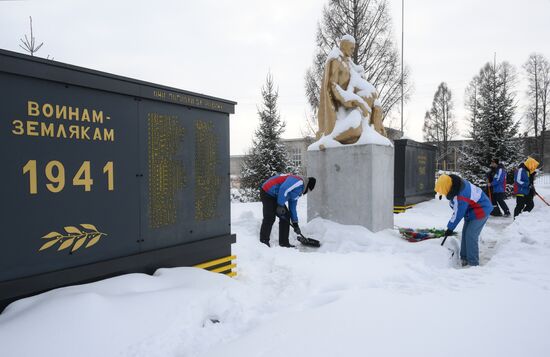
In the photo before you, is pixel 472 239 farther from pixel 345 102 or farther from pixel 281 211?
pixel 345 102

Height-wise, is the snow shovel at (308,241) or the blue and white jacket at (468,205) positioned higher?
the blue and white jacket at (468,205)

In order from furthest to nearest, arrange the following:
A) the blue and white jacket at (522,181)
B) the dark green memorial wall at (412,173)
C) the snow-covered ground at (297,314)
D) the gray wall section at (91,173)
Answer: the dark green memorial wall at (412,173) < the blue and white jacket at (522,181) < the gray wall section at (91,173) < the snow-covered ground at (297,314)

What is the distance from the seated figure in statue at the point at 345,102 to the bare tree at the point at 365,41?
Result: 10.2 m

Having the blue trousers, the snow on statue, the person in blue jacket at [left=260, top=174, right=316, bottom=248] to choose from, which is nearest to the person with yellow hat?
the snow on statue

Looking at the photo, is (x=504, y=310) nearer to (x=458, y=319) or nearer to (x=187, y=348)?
(x=458, y=319)

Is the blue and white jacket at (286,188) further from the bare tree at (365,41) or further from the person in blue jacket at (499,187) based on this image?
the bare tree at (365,41)

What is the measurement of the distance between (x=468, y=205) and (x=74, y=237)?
5.10 metres

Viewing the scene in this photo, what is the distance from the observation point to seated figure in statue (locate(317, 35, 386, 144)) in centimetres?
710

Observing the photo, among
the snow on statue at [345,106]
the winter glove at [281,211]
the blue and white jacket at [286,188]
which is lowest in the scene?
the winter glove at [281,211]

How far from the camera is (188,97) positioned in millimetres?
3662

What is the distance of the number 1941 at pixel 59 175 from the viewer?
2.47 m

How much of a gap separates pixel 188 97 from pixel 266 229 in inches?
127

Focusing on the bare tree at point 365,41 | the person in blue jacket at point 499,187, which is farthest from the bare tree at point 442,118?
the person in blue jacket at point 499,187

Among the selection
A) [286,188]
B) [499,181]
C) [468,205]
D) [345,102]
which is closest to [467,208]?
[468,205]
